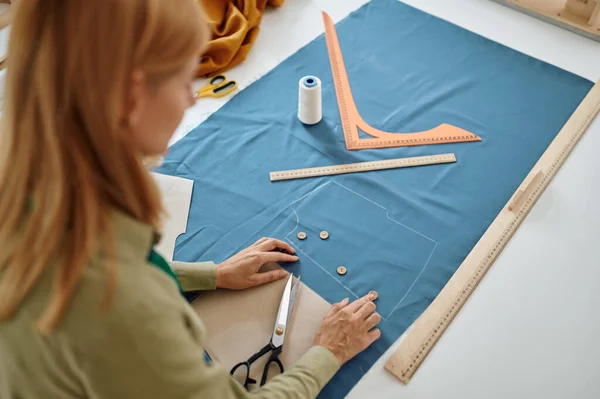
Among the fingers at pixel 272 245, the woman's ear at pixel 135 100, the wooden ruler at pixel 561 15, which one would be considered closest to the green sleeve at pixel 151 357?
the woman's ear at pixel 135 100

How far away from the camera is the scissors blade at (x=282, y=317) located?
147cm

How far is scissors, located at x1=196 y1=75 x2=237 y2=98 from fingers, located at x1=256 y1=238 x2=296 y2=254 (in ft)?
2.82

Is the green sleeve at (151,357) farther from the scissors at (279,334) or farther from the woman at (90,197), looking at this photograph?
the scissors at (279,334)

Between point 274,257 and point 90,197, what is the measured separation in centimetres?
95

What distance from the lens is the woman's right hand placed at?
1.45 m

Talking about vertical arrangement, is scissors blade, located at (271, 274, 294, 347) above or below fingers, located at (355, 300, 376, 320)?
below

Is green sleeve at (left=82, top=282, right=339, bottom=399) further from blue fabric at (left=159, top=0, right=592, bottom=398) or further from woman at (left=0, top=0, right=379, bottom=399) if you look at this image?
blue fabric at (left=159, top=0, right=592, bottom=398)

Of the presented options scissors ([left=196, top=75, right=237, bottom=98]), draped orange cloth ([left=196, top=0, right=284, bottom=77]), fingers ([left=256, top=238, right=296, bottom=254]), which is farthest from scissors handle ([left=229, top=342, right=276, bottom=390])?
draped orange cloth ([left=196, top=0, right=284, bottom=77])

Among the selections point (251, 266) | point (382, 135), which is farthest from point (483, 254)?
point (251, 266)

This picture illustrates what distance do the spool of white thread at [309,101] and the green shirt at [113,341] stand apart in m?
1.29

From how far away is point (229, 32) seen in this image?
2.46 metres

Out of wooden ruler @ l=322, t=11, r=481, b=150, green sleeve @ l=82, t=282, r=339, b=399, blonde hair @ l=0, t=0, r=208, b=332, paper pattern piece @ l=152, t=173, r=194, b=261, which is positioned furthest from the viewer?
wooden ruler @ l=322, t=11, r=481, b=150

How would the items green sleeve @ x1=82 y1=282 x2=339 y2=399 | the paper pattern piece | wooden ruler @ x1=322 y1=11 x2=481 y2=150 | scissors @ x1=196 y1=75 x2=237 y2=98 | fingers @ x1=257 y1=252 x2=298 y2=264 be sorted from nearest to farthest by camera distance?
green sleeve @ x1=82 y1=282 x2=339 y2=399 → fingers @ x1=257 y1=252 x2=298 y2=264 → the paper pattern piece → wooden ruler @ x1=322 y1=11 x2=481 y2=150 → scissors @ x1=196 y1=75 x2=237 y2=98

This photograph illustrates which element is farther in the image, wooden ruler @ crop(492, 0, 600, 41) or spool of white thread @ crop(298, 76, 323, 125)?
wooden ruler @ crop(492, 0, 600, 41)
